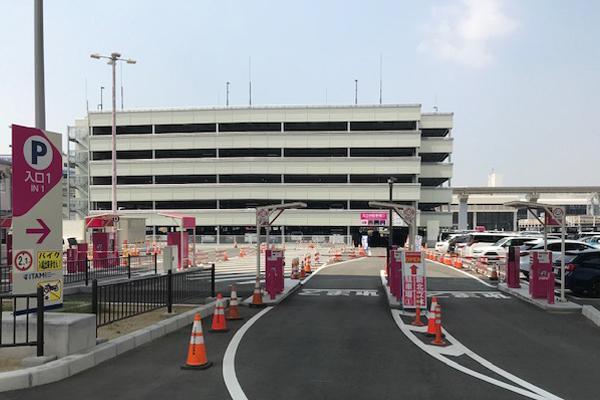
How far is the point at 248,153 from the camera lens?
68.4 m

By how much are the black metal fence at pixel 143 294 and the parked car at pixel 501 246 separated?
798 inches

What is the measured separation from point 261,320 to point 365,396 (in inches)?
225

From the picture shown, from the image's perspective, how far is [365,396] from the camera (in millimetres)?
5883

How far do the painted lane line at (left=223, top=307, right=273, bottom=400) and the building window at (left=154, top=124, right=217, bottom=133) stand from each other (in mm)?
61061

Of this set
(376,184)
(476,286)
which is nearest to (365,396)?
(476,286)

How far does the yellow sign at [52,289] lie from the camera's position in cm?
827

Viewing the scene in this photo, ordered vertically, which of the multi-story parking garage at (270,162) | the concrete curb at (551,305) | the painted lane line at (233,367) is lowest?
the concrete curb at (551,305)

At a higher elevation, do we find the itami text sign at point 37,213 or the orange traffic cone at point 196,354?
the itami text sign at point 37,213

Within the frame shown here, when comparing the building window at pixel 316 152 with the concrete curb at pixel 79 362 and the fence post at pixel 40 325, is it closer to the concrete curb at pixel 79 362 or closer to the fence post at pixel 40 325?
the concrete curb at pixel 79 362

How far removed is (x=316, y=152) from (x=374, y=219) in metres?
13.7

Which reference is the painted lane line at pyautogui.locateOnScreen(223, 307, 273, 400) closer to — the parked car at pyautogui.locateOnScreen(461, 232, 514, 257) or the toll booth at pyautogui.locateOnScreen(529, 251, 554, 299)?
the toll booth at pyautogui.locateOnScreen(529, 251, 554, 299)

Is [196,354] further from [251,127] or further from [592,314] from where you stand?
[251,127]

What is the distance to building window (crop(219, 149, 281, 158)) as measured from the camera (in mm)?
68500

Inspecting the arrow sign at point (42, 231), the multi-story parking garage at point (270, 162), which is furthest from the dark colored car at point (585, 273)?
the multi-story parking garage at point (270, 162)
